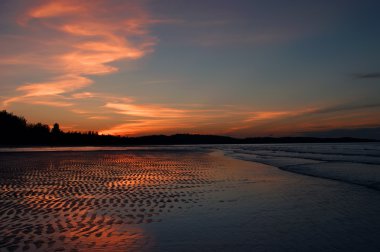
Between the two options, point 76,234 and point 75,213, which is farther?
point 75,213

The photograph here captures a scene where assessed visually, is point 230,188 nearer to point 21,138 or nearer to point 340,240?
point 340,240

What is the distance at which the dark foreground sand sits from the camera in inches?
309

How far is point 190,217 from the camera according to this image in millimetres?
10492

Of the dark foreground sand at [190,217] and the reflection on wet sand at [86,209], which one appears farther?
the reflection on wet sand at [86,209]

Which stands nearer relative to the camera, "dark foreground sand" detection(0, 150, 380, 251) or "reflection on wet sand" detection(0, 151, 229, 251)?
"dark foreground sand" detection(0, 150, 380, 251)

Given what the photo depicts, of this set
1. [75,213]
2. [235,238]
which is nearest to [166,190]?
[75,213]

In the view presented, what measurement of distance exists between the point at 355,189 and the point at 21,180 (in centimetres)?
1766

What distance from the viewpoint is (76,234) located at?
854cm

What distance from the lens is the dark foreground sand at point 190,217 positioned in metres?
7.84

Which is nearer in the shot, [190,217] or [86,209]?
[190,217]

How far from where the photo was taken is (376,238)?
8.19m

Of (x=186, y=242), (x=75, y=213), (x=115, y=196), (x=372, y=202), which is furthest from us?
(x=115, y=196)

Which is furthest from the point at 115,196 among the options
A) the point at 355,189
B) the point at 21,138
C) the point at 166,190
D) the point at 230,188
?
the point at 21,138

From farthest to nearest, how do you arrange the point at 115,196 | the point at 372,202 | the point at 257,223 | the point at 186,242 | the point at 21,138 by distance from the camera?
the point at 21,138 → the point at 115,196 → the point at 372,202 → the point at 257,223 → the point at 186,242
